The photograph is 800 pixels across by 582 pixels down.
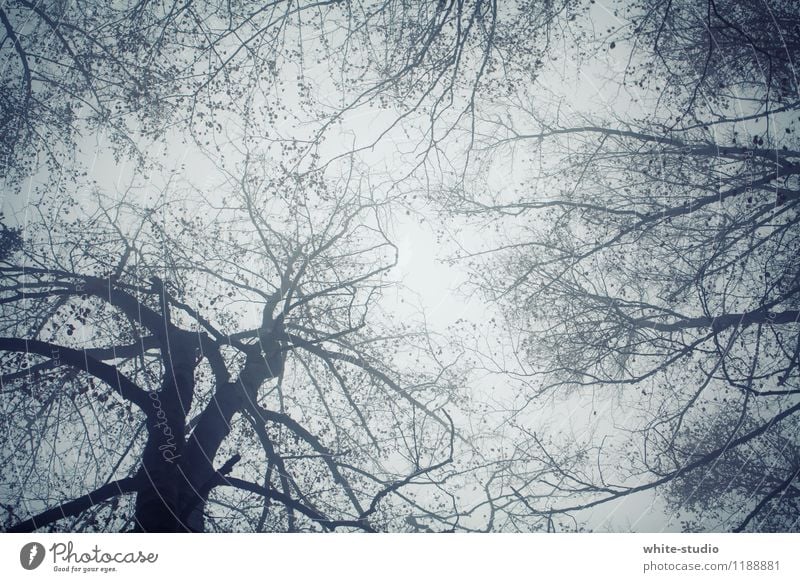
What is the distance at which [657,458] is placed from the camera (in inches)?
105

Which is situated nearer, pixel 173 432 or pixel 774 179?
pixel 173 432

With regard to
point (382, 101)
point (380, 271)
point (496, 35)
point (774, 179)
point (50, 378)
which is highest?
point (496, 35)

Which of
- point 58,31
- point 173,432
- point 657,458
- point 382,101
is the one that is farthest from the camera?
point 58,31

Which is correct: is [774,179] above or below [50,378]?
above

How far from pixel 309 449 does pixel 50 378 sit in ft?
6.65

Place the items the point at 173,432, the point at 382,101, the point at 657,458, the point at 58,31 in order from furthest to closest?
the point at 58,31 < the point at 382,101 < the point at 657,458 < the point at 173,432

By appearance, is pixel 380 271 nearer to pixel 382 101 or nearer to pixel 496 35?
pixel 382 101
